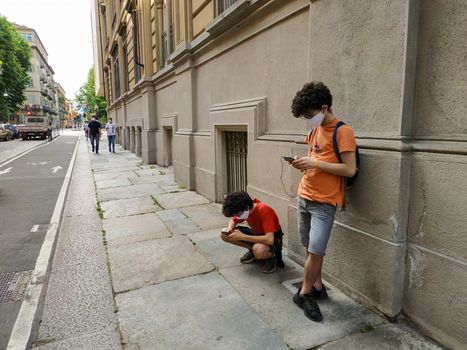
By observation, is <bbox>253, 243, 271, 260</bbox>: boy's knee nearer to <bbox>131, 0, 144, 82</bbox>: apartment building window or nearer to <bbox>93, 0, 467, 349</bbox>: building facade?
<bbox>93, 0, 467, 349</bbox>: building facade

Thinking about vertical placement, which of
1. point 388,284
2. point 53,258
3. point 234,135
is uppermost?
point 234,135

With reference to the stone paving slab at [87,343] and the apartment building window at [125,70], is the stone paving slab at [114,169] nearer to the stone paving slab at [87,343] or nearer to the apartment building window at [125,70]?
the apartment building window at [125,70]

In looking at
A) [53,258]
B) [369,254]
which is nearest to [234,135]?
[53,258]

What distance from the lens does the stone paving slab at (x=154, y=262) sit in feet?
12.2

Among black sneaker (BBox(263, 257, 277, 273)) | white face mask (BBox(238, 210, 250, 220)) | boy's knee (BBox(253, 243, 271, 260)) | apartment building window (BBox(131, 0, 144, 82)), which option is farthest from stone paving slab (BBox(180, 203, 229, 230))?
apartment building window (BBox(131, 0, 144, 82))

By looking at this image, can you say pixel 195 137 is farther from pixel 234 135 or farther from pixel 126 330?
pixel 126 330

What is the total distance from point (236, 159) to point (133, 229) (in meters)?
2.21

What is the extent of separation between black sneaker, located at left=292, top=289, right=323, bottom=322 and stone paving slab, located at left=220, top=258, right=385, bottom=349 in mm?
37

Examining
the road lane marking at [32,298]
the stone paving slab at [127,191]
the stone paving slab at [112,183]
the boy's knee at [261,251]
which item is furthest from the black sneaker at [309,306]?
the stone paving slab at [112,183]

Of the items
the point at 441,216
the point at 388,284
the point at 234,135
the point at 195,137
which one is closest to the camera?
the point at 441,216

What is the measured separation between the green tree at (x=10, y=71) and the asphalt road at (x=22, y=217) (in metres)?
34.8

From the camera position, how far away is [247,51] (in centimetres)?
551

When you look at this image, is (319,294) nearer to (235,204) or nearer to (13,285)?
(235,204)

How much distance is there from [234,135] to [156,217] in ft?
6.54
